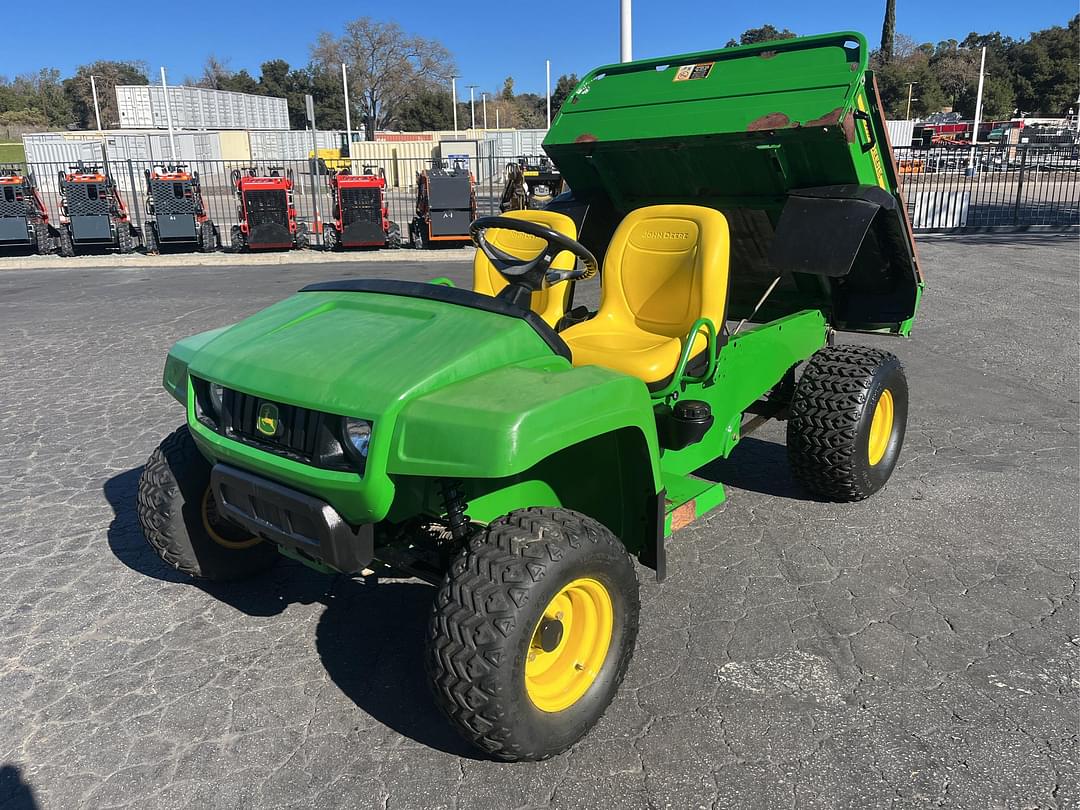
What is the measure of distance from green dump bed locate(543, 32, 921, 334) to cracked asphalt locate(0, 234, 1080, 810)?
3.56 feet

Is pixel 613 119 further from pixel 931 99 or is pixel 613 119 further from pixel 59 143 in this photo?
pixel 931 99

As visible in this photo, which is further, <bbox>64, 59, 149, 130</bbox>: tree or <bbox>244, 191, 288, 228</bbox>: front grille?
<bbox>64, 59, 149, 130</bbox>: tree

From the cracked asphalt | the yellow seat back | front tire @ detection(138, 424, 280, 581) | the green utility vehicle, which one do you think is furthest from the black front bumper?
the yellow seat back

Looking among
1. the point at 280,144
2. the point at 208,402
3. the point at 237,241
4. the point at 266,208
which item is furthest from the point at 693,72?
the point at 280,144

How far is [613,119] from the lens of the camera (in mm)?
4730

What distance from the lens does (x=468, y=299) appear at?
2.81m

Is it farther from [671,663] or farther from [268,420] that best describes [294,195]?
[671,663]

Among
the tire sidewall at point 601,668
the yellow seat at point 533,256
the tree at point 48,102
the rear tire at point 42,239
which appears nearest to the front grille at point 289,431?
the tire sidewall at point 601,668

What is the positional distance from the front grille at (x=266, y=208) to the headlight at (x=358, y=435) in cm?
1357

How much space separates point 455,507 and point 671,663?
106 centimetres

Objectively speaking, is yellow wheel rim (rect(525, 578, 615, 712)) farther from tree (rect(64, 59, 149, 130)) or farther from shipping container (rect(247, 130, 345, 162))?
tree (rect(64, 59, 149, 130))

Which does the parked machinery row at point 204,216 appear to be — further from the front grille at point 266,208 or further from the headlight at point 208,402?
the headlight at point 208,402

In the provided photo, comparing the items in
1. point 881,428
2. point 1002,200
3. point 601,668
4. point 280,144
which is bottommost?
point 601,668

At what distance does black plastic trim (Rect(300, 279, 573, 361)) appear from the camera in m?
2.77
